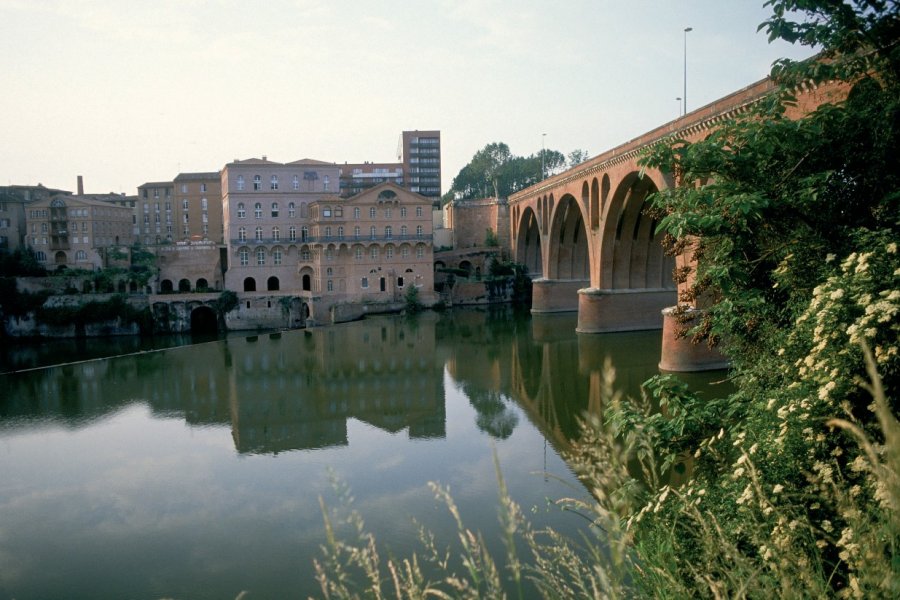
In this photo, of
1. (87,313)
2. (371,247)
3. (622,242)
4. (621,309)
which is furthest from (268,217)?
(621,309)

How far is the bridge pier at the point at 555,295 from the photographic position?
45.5 metres

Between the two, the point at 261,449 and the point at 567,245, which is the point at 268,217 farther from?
the point at 261,449

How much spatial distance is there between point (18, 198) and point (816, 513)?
63542 millimetres

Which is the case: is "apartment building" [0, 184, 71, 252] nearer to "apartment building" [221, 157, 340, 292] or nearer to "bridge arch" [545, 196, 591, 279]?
"apartment building" [221, 157, 340, 292]

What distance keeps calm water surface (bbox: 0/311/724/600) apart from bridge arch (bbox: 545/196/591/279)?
407 inches

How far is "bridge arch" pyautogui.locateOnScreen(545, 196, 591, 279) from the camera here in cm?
4441

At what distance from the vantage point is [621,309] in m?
34.6

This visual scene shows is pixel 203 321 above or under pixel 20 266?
under

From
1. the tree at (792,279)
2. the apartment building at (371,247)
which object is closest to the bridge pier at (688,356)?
the tree at (792,279)

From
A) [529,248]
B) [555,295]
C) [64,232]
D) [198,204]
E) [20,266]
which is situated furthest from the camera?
[198,204]

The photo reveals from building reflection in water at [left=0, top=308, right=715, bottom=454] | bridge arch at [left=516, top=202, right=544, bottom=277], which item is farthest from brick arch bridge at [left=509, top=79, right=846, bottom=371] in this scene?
bridge arch at [left=516, top=202, right=544, bottom=277]

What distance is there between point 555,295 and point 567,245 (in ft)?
10.8

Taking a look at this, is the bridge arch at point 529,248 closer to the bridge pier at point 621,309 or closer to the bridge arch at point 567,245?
the bridge arch at point 567,245

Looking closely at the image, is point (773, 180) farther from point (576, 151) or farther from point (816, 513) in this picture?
point (576, 151)
